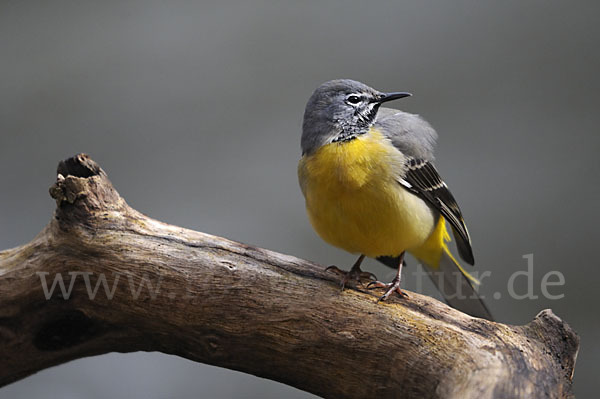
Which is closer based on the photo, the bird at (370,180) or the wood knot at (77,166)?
the wood knot at (77,166)

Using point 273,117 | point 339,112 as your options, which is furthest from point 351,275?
point 273,117

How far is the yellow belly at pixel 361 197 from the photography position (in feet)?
8.49

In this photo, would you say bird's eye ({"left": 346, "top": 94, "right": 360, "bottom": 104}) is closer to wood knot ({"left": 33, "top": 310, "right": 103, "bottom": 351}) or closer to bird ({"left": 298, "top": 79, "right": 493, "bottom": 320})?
bird ({"left": 298, "top": 79, "right": 493, "bottom": 320})

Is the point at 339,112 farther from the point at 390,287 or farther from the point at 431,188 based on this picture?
the point at 390,287

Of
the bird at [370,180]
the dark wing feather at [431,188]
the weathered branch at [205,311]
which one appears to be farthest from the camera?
the dark wing feather at [431,188]

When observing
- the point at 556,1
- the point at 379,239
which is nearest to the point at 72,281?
the point at 379,239

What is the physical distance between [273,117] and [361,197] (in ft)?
7.20

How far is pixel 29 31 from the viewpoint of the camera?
475 cm

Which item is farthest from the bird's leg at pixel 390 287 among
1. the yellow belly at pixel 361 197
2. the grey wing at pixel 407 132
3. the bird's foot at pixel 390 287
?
the grey wing at pixel 407 132

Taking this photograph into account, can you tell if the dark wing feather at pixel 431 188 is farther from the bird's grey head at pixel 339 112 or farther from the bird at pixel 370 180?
the bird's grey head at pixel 339 112

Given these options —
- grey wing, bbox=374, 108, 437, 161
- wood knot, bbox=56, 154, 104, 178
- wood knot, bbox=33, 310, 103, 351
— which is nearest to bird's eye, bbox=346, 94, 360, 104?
grey wing, bbox=374, 108, 437, 161

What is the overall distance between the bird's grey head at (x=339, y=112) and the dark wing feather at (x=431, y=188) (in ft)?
0.95

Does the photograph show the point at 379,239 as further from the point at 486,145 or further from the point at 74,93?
the point at 74,93

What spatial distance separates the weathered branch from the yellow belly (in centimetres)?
23
